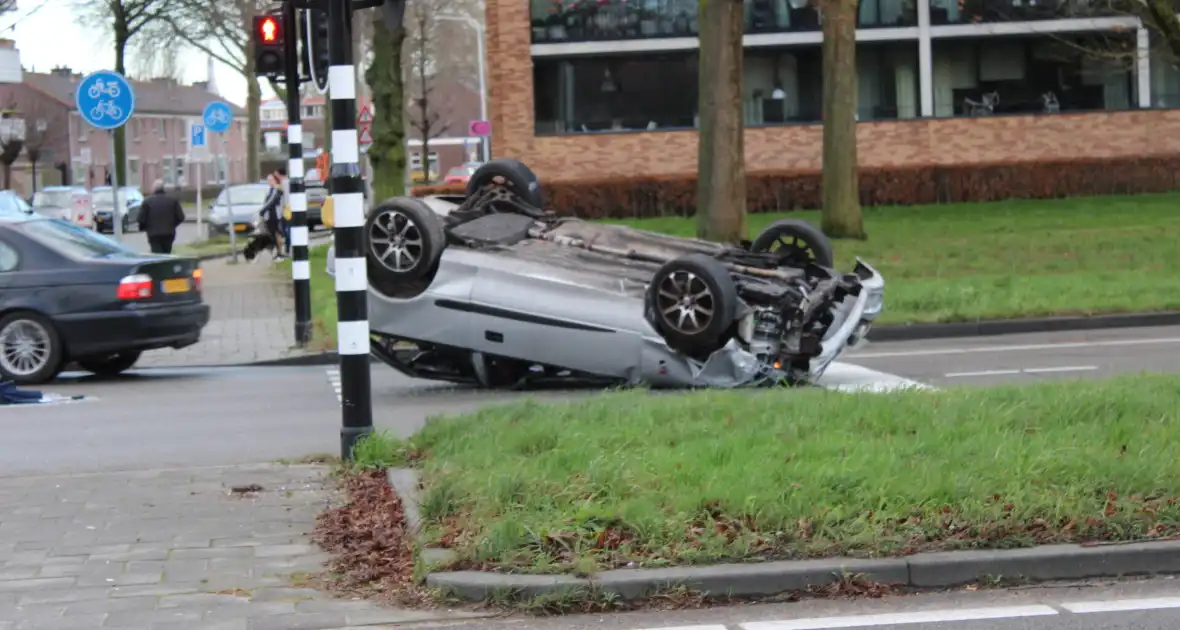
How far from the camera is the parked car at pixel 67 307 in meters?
14.9

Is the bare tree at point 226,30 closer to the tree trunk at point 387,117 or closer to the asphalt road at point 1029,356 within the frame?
the tree trunk at point 387,117

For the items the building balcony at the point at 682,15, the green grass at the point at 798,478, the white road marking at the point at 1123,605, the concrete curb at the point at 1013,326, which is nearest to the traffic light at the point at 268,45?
the concrete curb at the point at 1013,326

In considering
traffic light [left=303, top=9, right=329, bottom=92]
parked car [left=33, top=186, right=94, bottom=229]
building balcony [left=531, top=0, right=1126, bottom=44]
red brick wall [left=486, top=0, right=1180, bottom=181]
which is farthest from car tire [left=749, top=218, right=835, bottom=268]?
building balcony [left=531, top=0, right=1126, bottom=44]

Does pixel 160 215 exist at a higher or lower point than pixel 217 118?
lower

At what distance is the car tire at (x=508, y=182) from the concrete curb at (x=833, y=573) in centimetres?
741

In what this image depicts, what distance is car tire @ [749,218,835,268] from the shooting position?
13.3 meters

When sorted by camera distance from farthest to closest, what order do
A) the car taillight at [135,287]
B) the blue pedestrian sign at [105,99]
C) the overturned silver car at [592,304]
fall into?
the blue pedestrian sign at [105,99] → the car taillight at [135,287] → the overturned silver car at [592,304]

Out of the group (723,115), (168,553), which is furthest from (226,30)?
(168,553)

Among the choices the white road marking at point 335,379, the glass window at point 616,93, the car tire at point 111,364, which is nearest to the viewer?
the white road marking at point 335,379

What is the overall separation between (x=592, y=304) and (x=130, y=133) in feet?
320

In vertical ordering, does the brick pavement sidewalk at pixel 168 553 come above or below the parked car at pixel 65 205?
below

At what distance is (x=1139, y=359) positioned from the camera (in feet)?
45.1

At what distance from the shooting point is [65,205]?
50.6 metres

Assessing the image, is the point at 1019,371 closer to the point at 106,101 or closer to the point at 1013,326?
the point at 1013,326
